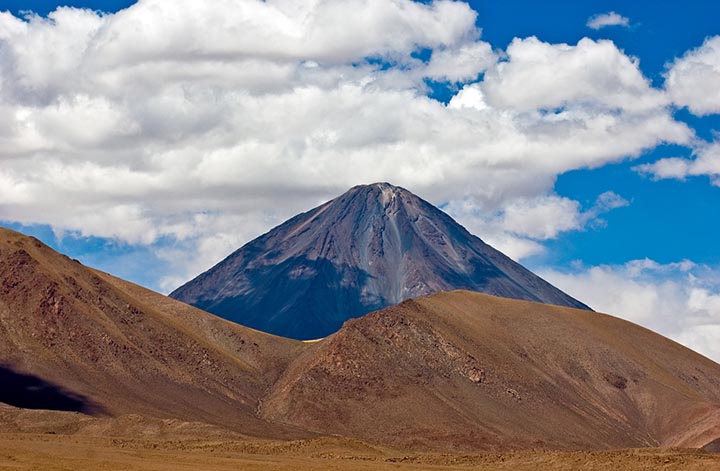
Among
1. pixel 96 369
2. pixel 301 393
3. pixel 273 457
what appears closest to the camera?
pixel 273 457

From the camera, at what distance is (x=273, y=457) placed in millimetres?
115688

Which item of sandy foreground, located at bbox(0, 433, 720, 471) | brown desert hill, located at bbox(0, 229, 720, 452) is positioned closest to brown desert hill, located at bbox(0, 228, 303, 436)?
brown desert hill, located at bbox(0, 229, 720, 452)

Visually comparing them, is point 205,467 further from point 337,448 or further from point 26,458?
point 337,448

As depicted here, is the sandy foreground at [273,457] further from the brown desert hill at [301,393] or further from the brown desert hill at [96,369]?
the brown desert hill at [96,369]

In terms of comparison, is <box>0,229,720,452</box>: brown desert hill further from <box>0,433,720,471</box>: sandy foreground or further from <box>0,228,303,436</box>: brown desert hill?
<box>0,433,720,471</box>: sandy foreground

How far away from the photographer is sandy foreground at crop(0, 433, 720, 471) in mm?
100938

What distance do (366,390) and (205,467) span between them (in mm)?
86952

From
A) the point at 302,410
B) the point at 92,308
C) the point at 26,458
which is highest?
the point at 92,308

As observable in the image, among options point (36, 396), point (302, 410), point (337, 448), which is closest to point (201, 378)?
point (302, 410)

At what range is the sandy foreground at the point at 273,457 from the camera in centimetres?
10094

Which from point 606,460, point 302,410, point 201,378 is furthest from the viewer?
point 201,378

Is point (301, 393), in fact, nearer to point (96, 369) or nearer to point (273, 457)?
point (96, 369)

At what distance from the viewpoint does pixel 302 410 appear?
180 meters

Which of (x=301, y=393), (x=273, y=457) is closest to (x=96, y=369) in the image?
(x=301, y=393)
